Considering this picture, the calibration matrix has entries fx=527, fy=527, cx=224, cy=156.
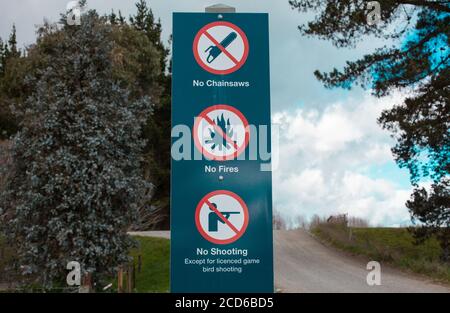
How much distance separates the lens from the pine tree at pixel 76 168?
1262 centimetres

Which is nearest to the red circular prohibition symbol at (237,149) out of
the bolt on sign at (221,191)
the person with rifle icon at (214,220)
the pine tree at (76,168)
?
the bolt on sign at (221,191)

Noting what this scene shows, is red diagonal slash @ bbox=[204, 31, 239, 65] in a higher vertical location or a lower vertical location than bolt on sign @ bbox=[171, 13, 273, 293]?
higher

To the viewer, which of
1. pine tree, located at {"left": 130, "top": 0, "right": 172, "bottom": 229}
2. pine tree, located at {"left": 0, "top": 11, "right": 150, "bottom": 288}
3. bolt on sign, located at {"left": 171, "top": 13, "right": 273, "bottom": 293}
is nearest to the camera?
bolt on sign, located at {"left": 171, "top": 13, "right": 273, "bottom": 293}

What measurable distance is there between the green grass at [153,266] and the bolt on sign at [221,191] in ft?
41.5

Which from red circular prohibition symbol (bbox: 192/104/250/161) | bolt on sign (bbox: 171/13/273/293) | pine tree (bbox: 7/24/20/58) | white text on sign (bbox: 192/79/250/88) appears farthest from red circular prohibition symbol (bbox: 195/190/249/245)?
pine tree (bbox: 7/24/20/58)

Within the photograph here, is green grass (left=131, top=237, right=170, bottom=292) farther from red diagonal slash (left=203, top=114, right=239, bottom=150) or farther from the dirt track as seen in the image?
red diagonal slash (left=203, top=114, right=239, bottom=150)

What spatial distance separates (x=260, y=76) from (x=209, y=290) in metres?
1.50

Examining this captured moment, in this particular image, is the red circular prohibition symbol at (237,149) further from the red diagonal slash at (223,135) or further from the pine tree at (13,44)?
the pine tree at (13,44)

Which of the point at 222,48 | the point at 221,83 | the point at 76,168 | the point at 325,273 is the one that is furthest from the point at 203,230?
the point at 325,273

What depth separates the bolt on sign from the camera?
355 centimetres

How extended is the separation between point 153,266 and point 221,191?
56.2 ft

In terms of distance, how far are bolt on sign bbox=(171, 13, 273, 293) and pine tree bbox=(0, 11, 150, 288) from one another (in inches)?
366

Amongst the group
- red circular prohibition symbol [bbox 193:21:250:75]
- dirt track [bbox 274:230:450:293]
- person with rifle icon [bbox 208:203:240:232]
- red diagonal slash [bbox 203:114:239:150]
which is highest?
red circular prohibition symbol [bbox 193:21:250:75]

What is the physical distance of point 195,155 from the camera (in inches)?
141
